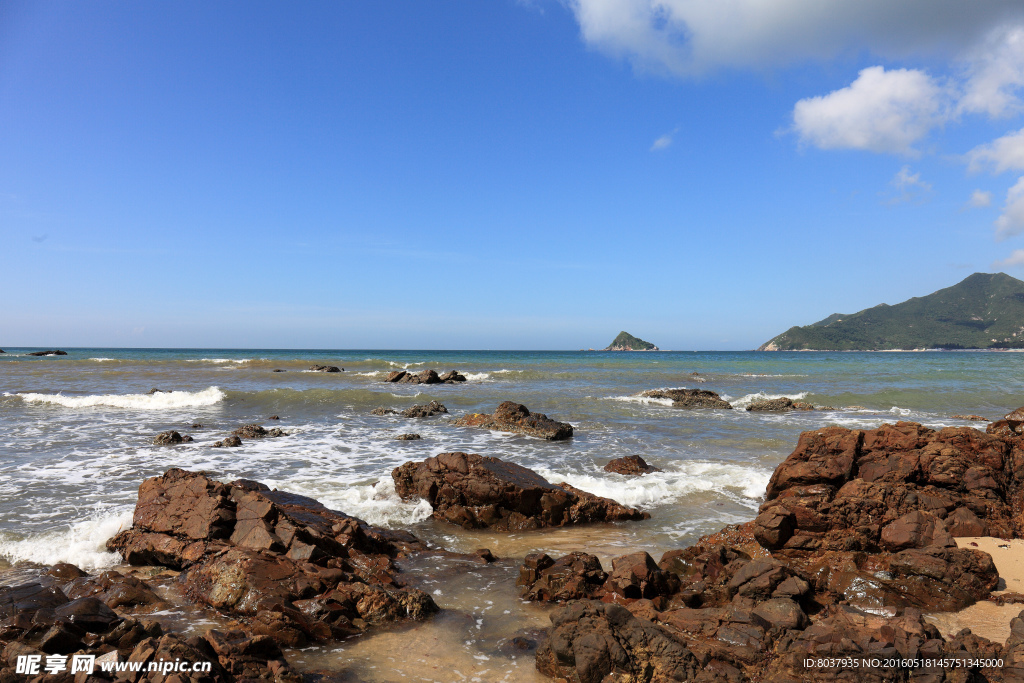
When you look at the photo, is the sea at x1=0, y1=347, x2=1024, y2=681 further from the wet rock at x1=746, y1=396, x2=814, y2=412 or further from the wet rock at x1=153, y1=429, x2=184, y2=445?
the wet rock at x1=746, y1=396, x2=814, y2=412

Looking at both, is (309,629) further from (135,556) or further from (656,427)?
(656,427)

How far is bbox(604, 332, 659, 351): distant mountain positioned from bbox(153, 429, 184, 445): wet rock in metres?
153

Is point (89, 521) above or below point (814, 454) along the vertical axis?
below

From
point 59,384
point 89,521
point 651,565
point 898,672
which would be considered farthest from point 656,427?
point 59,384

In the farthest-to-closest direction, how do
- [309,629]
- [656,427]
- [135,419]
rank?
[135,419]
[656,427]
[309,629]

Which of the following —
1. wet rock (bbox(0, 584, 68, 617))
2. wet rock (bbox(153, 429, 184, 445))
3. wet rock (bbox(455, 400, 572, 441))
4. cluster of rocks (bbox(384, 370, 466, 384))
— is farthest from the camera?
cluster of rocks (bbox(384, 370, 466, 384))

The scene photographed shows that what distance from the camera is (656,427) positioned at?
17578mm

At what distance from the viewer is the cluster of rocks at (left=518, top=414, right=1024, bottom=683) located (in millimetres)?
4184

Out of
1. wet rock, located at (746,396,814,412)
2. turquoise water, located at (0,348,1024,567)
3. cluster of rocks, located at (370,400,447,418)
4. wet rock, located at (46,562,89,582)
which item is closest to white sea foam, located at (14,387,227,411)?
turquoise water, located at (0,348,1024,567)

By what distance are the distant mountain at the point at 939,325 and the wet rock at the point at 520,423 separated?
150632mm

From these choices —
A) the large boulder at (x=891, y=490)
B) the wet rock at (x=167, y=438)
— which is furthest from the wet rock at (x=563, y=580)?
the wet rock at (x=167, y=438)

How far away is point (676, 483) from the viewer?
1042cm

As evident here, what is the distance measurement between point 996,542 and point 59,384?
4159 cm

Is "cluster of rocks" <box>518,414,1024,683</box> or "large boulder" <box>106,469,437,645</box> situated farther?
"large boulder" <box>106,469,437,645</box>
